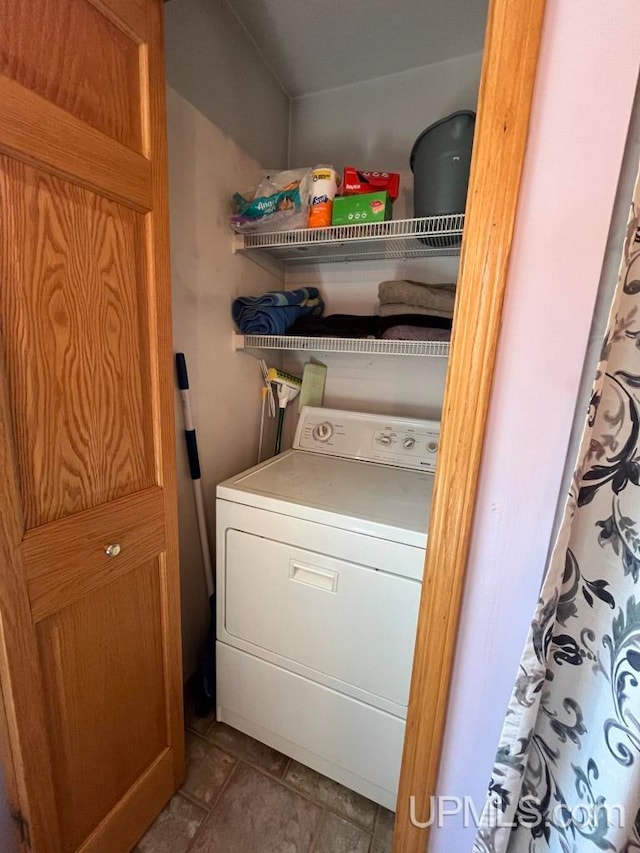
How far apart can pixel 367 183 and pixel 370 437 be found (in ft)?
3.14

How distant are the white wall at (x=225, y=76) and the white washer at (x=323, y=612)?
1283 millimetres

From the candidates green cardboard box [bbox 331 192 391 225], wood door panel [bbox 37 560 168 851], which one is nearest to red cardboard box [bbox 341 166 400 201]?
green cardboard box [bbox 331 192 391 225]

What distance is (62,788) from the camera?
91 cm

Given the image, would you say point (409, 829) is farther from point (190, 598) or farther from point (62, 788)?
point (190, 598)

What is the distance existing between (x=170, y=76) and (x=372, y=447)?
143cm

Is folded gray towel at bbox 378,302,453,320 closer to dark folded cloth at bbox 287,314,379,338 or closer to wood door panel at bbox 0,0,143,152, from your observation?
dark folded cloth at bbox 287,314,379,338

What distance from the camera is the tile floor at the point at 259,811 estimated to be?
1.19 m

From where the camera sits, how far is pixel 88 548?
2.94ft

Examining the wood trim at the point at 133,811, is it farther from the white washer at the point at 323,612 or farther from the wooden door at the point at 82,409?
the white washer at the point at 323,612

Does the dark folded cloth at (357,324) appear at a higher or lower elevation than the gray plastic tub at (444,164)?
lower

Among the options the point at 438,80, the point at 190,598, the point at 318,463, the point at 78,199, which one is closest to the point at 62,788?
the point at 190,598

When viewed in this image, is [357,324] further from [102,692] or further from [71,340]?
[102,692]

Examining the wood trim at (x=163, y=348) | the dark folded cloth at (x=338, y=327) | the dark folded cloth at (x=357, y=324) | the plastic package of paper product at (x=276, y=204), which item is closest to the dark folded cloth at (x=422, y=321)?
the dark folded cloth at (x=357, y=324)

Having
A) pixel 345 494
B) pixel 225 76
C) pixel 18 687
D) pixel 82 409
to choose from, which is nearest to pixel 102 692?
pixel 18 687
